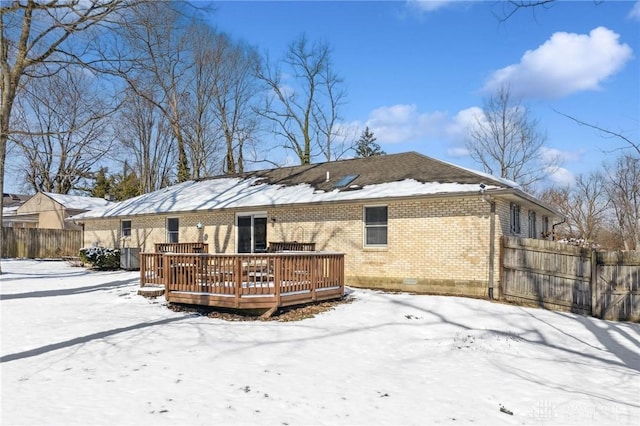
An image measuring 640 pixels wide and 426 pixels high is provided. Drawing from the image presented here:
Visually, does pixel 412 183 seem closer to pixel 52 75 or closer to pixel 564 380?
pixel 564 380

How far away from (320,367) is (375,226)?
7739mm

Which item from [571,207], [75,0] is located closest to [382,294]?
[75,0]

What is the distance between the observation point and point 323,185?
1573 centimetres

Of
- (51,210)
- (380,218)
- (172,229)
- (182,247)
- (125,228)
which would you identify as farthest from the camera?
(51,210)

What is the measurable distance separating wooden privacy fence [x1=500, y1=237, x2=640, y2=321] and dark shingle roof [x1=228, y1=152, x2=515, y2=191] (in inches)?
75.4

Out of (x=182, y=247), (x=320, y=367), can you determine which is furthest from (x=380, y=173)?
(x=320, y=367)

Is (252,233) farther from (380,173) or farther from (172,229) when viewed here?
(380,173)

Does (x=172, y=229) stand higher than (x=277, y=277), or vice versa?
(x=172, y=229)

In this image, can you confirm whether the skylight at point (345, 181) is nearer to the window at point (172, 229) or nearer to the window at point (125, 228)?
the window at point (172, 229)

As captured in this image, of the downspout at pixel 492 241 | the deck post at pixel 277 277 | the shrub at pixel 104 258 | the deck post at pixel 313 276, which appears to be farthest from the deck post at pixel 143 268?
the downspout at pixel 492 241

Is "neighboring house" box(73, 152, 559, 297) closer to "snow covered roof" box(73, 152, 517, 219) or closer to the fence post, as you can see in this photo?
"snow covered roof" box(73, 152, 517, 219)

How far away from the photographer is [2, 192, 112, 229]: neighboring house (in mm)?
31703

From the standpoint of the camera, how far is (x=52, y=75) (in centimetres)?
1436

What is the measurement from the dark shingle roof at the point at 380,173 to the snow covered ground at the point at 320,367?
4.38m
